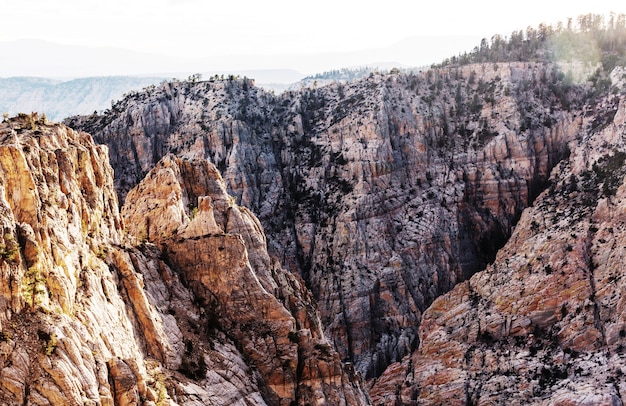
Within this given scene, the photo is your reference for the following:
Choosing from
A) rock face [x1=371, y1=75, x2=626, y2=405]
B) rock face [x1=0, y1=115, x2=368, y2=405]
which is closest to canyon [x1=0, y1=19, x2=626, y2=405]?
rock face [x1=0, y1=115, x2=368, y2=405]

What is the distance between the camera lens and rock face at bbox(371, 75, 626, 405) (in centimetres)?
9088

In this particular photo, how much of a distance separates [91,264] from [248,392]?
1514cm

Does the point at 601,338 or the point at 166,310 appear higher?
the point at 166,310

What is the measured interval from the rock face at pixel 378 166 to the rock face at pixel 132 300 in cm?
6121

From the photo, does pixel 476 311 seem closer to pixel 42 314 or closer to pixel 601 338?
pixel 601 338

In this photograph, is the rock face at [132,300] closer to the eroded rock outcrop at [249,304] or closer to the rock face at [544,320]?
the eroded rock outcrop at [249,304]

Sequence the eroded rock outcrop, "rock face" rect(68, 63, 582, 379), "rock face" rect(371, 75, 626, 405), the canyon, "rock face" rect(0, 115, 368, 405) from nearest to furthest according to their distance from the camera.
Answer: "rock face" rect(0, 115, 368, 405)
the canyon
the eroded rock outcrop
"rock face" rect(371, 75, 626, 405)
"rock face" rect(68, 63, 582, 379)

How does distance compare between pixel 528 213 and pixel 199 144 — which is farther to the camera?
pixel 199 144

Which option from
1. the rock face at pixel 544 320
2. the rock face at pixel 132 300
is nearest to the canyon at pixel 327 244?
the rock face at pixel 132 300

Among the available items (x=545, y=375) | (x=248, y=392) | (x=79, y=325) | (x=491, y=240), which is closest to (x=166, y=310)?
(x=248, y=392)

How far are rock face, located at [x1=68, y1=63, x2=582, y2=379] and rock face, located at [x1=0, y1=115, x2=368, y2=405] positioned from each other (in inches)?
2410

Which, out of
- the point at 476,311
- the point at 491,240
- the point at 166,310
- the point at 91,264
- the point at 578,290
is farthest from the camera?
the point at 491,240

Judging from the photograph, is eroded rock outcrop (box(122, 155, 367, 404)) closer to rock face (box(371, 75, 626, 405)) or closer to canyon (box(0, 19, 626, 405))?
canyon (box(0, 19, 626, 405))

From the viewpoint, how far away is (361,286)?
13000 cm
